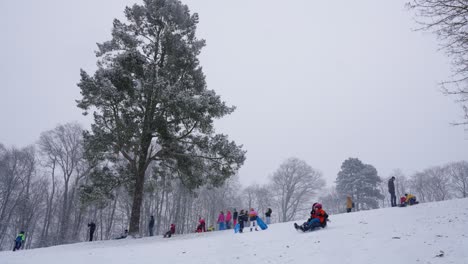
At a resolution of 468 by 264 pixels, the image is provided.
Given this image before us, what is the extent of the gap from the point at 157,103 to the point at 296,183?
38.9 metres

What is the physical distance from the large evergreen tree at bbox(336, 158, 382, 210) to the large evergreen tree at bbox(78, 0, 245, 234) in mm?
38988

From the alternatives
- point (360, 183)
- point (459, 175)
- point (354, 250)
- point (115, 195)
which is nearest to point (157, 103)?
point (354, 250)

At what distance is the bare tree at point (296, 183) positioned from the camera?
49812 mm

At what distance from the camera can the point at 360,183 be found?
48.4m

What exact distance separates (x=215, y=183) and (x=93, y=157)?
7375mm

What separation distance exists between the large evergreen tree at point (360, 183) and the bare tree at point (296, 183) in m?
4.22

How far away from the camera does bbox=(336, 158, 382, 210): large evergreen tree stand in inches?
1865

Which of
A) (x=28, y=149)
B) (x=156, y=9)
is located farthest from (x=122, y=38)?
(x=28, y=149)

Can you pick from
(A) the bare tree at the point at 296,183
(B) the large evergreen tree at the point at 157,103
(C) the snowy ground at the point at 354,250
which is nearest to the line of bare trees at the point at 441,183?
(A) the bare tree at the point at 296,183

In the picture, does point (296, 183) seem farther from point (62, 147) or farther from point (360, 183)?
point (62, 147)

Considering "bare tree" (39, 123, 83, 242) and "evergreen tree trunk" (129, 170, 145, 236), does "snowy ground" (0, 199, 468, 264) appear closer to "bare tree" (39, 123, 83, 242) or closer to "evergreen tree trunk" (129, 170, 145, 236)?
"evergreen tree trunk" (129, 170, 145, 236)

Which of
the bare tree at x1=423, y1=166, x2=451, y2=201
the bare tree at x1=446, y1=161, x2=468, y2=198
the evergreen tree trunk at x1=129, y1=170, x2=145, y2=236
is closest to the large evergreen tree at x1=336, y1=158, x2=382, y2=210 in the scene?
the bare tree at x1=423, y1=166, x2=451, y2=201

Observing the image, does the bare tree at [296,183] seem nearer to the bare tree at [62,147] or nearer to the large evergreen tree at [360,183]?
the large evergreen tree at [360,183]

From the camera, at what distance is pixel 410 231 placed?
27.0 feet
